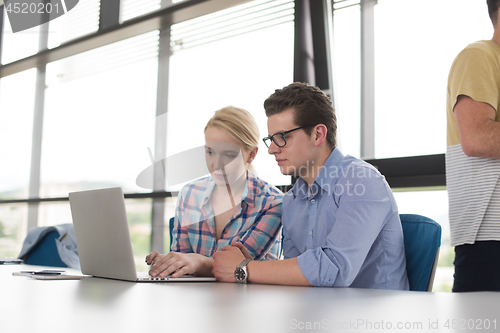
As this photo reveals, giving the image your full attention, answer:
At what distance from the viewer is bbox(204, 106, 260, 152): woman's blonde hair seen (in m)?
1.81

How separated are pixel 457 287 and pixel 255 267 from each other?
0.64 metres

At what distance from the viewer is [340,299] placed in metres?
0.79

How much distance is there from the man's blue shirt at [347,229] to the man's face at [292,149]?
0.20 feet

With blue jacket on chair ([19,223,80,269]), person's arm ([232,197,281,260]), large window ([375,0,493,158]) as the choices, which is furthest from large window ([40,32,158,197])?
person's arm ([232,197,281,260])

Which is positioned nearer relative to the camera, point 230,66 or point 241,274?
point 241,274

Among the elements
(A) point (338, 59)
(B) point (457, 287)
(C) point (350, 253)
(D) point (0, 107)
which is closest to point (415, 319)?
(C) point (350, 253)

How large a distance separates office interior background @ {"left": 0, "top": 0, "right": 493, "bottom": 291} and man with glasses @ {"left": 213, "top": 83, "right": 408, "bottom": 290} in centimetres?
26

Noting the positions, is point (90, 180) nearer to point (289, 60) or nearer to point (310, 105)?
point (289, 60)

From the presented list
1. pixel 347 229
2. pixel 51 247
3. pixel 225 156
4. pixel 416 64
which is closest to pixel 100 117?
pixel 51 247

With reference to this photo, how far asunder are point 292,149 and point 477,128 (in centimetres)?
59

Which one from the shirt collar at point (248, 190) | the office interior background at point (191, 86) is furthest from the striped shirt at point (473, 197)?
the shirt collar at point (248, 190)

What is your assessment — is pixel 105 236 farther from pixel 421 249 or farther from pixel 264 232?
pixel 421 249

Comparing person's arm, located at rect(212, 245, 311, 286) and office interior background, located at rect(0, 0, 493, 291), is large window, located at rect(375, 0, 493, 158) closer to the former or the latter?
office interior background, located at rect(0, 0, 493, 291)

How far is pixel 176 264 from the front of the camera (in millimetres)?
1279
